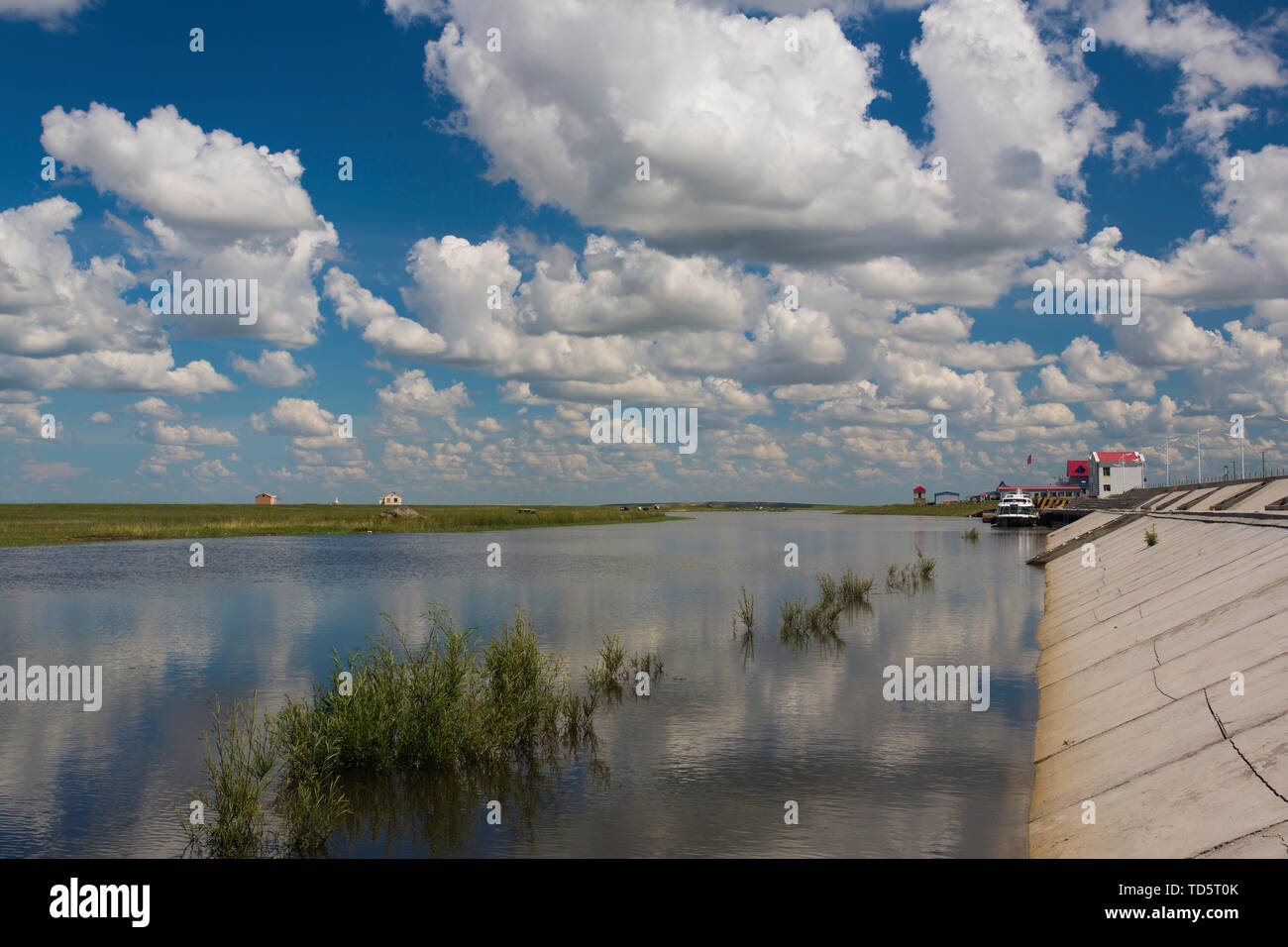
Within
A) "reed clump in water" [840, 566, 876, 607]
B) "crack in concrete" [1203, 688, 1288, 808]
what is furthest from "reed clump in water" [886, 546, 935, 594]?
"crack in concrete" [1203, 688, 1288, 808]

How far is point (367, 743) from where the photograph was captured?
15.3m

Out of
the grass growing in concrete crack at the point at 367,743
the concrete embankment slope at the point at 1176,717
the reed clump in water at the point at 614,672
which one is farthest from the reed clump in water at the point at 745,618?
the grass growing in concrete crack at the point at 367,743

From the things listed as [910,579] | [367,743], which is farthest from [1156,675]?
[910,579]

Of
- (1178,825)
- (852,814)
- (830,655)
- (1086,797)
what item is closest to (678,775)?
(852,814)

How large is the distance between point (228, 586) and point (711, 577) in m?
27.2

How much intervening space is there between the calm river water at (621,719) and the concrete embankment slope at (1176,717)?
1094 millimetres

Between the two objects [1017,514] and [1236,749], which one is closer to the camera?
[1236,749]

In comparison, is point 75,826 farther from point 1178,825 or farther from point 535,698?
point 1178,825

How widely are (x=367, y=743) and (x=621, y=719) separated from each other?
20.6ft

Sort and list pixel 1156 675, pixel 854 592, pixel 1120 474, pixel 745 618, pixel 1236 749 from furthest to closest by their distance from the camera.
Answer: pixel 1120 474, pixel 854 592, pixel 745 618, pixel 1156 675, pixel 1236 749

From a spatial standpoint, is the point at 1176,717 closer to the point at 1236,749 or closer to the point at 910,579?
the point at 1236,749

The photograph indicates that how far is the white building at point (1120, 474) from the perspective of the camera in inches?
4850

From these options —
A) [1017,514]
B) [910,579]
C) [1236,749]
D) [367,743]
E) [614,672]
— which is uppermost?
[1017,514]

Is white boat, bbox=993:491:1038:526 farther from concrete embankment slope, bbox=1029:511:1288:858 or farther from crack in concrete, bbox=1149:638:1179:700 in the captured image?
crack in concrete, bbox=1149:638:1179:700
